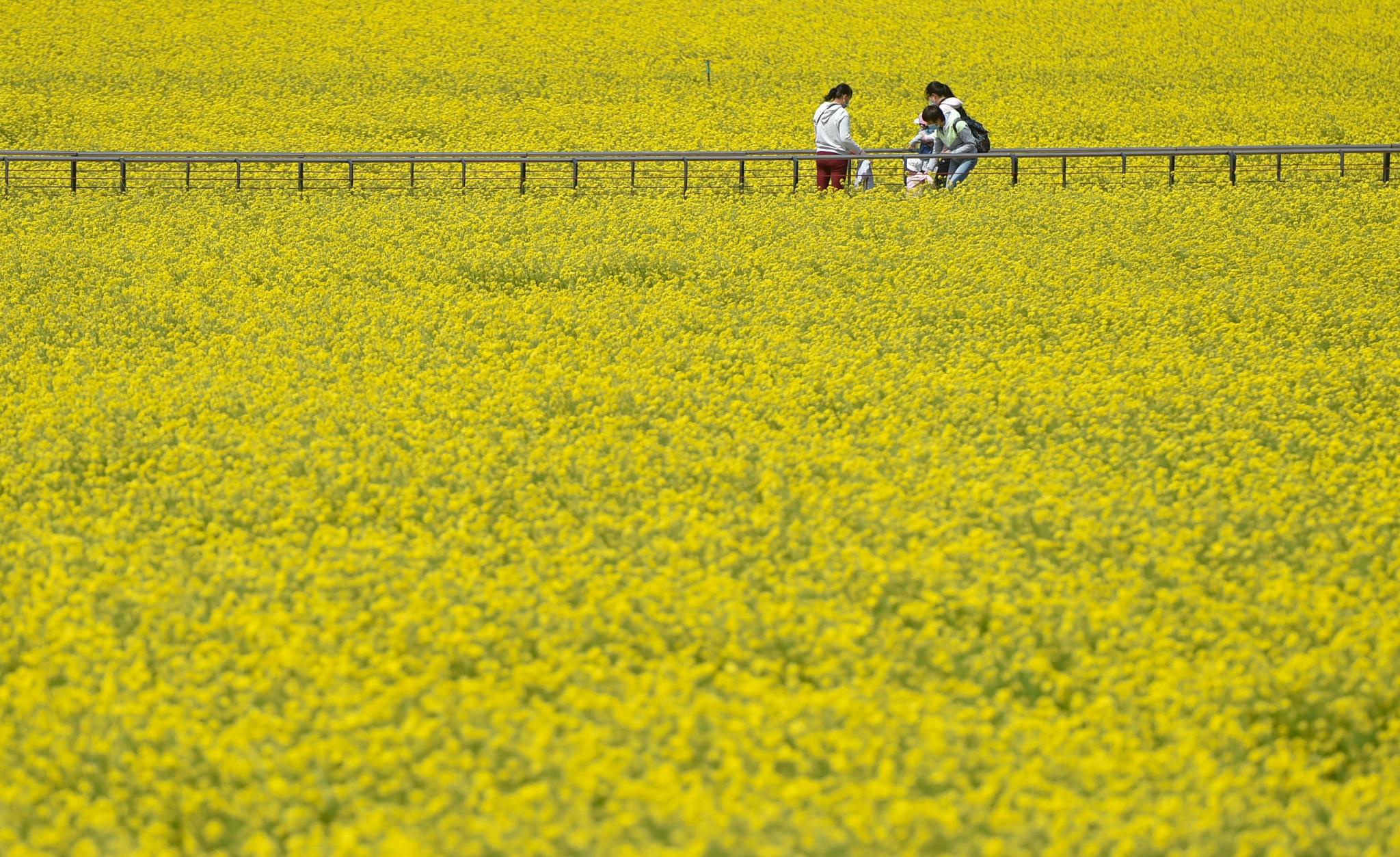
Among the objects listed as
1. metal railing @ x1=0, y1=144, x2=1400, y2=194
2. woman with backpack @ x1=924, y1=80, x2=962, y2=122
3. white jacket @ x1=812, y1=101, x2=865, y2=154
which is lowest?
metal railing @ x1=0, y1=144, x2=1400, y2=194

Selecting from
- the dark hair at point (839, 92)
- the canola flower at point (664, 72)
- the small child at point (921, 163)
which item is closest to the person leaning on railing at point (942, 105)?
the small child at point (921, 163)

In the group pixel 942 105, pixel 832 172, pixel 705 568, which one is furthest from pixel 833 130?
pixel 705 568

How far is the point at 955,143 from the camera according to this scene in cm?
1947

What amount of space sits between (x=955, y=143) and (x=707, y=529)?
13.2 meters

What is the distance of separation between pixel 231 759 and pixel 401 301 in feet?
29.4

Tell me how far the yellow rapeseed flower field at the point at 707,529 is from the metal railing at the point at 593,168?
2596 millimetres

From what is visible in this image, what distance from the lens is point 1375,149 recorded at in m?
21.0

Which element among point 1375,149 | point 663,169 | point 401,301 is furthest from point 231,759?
point 663,169

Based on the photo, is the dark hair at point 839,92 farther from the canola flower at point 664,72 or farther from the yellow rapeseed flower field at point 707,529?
the canola flower at point 664,72

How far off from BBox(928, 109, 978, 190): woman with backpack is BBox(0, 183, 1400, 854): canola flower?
16.7 ft

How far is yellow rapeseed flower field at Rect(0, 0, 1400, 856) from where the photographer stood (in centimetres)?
506

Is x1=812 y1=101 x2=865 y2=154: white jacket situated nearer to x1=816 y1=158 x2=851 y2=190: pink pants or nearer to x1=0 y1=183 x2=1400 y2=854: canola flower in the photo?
x1=816 y1=158 x2=851 y2=190: pink pants

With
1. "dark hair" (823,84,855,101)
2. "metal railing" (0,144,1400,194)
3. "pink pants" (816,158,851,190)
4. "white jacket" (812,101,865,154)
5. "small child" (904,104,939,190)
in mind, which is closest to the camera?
"dark hair" (823,84,855,101)

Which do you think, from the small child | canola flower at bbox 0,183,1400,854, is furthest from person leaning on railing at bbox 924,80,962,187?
canola flower at bbox 0,183,1400,854
